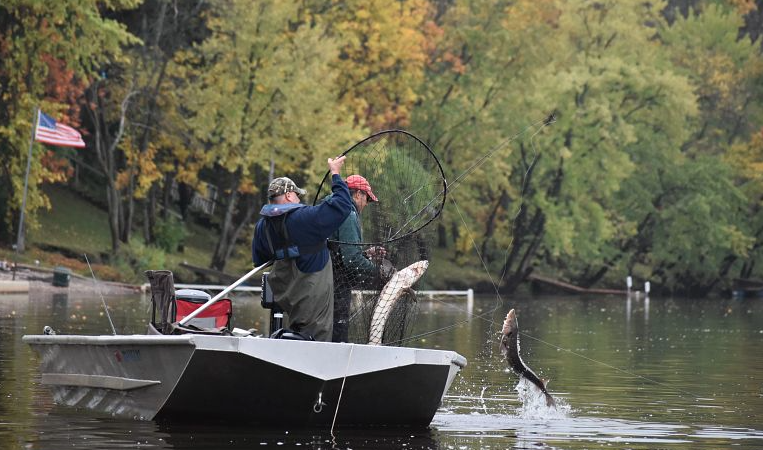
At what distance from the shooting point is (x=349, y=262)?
14484mm

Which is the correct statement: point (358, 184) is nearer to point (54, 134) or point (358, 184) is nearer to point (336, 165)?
point (336, 165)

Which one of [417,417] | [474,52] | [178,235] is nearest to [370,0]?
[474,52]

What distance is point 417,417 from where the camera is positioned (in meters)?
14.0

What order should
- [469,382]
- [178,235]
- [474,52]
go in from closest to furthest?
1. [469,382]
2. [178,235]
3. [474,52]

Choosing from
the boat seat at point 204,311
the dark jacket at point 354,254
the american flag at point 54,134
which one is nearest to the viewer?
the dark jacket at point 354,254

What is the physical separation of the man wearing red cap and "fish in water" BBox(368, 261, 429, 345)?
0.22 metres

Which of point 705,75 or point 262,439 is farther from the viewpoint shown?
point 705,75

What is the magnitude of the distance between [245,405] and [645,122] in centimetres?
5808

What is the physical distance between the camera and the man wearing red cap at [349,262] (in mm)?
14352

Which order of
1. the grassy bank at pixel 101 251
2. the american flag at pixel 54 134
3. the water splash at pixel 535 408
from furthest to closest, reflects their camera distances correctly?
the grassy bank at pixel 101 251
the american flag at pixel 54 134
the water splash at pixel 535 408

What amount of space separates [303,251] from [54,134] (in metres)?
28.2

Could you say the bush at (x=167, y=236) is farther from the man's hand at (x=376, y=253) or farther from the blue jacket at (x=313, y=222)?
the blue jacket at (x=313, y=222)

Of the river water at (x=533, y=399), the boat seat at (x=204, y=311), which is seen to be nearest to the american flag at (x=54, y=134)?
the river water at (x=533, y=399)

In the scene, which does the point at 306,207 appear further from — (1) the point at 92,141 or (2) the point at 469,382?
(1) the point at 92,141
